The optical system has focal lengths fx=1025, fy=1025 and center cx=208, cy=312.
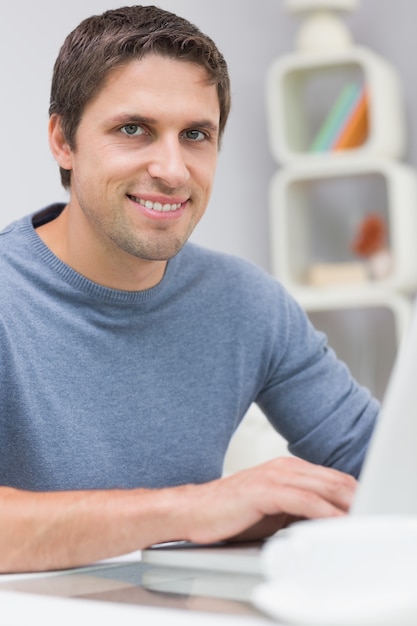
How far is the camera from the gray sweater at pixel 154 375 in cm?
139

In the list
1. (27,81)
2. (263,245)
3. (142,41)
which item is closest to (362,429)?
(142,41)

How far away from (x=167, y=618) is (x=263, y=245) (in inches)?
123

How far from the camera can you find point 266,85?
3637mm

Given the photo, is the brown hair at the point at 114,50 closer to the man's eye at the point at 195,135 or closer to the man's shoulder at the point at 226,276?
the man's eye at the point at 195,135

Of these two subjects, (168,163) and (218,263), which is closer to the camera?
(168,163)

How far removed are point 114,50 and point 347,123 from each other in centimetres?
209

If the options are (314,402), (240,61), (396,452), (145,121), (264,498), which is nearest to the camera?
(396,452)

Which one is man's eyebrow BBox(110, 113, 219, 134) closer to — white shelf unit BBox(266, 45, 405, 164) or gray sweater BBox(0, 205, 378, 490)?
gray sweater BBox(0, 205, 378, 490)

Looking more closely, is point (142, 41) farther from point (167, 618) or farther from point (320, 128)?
point (320, 128)

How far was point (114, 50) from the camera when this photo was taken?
1.48 m

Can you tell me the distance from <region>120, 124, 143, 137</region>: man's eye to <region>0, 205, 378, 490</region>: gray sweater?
0.20 m

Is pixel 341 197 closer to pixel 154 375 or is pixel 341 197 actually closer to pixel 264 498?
pixel 154 375

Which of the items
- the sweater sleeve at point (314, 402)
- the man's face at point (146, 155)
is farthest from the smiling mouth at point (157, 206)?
the sweater sleeve at point (314, 402)

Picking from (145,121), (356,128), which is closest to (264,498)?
(145,121)
